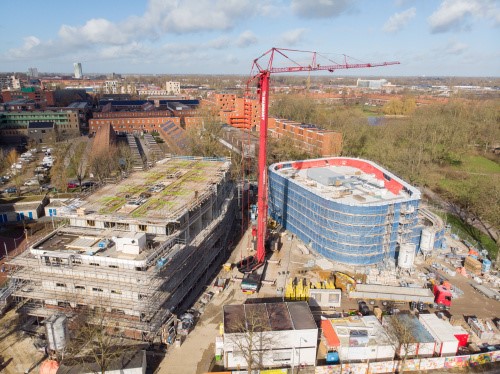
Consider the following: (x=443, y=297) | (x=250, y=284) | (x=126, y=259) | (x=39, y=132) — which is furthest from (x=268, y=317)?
(x=39, y=132)

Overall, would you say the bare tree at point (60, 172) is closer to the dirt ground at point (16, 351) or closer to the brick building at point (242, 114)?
the dirt ground at point (16, 351)

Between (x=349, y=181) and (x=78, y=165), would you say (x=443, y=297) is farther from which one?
(x=78, y=165)

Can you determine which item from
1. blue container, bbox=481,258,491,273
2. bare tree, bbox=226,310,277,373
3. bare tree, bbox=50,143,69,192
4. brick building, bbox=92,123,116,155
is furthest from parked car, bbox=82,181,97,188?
blue container, bbox=481,258,491,273

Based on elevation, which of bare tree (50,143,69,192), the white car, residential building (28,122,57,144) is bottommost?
the white car

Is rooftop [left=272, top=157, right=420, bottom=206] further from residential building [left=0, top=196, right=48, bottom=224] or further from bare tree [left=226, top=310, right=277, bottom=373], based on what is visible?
residential building [left=0, top=196, right=48, bottom=224]

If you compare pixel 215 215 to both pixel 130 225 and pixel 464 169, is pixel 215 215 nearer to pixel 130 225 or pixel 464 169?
pixel 130 225

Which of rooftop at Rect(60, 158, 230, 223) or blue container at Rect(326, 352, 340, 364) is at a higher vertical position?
rooftop at Rect(60, 158, 230, 223)
